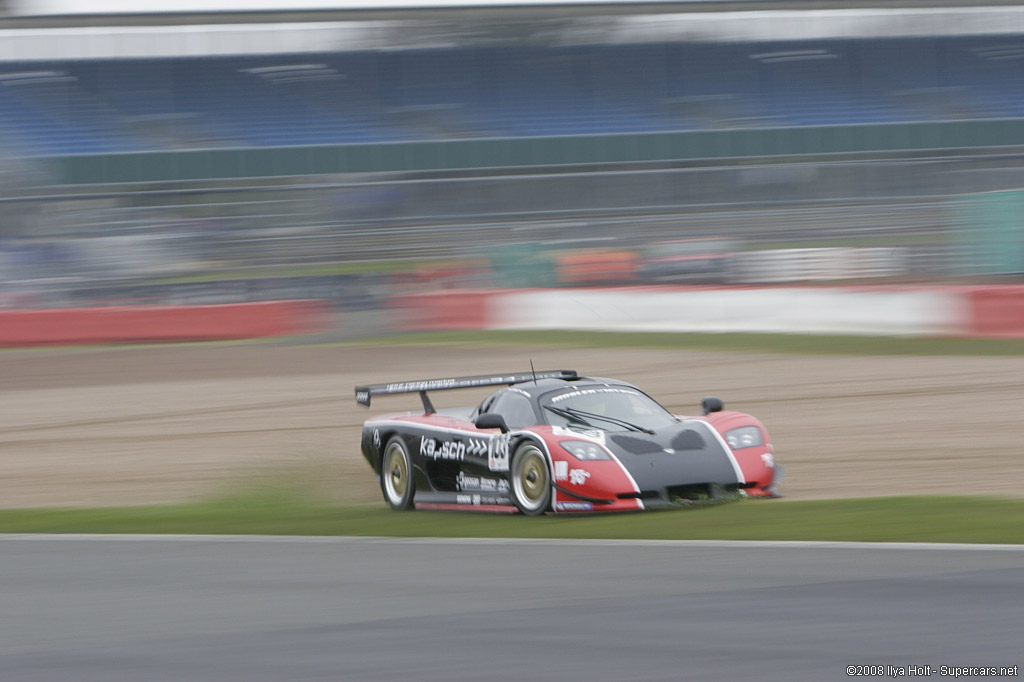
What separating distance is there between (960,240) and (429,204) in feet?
32.6

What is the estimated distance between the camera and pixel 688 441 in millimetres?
8273

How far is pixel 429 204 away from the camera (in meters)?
24.2

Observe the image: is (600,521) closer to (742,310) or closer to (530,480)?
(530,480)

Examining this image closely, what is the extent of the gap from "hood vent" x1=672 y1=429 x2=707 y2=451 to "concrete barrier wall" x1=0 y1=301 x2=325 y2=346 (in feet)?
43.8

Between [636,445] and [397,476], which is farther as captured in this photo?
[397,476]

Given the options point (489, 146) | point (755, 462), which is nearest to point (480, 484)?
point (755, 462)

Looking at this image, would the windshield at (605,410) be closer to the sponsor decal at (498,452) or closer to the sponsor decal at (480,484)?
the sponsor decal at (498,452)

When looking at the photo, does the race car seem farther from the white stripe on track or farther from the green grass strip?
the green grass strip

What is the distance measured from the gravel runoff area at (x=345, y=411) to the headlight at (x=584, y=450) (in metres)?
1.43

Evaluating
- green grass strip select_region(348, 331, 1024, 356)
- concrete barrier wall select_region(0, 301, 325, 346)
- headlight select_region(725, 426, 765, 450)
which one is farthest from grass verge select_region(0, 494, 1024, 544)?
concrete barrier wall select_region(0, 301, 325, 346)

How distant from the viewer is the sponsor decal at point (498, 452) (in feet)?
27.6

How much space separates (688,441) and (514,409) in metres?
1.26

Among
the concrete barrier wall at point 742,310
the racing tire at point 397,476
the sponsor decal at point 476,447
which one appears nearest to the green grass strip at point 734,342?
the concrete barrier wall at point 742,310

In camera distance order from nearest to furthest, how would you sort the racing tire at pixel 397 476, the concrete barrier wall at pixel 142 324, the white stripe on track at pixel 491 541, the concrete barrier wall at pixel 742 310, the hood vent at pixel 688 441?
the white stripe on track at pixel 491 541
the hood vent at pixel 688 441
the racing tire at pixel 397 476
the concrete barrier wall at pixel 742 310
the concrete barrier wall at pixel 142 324
